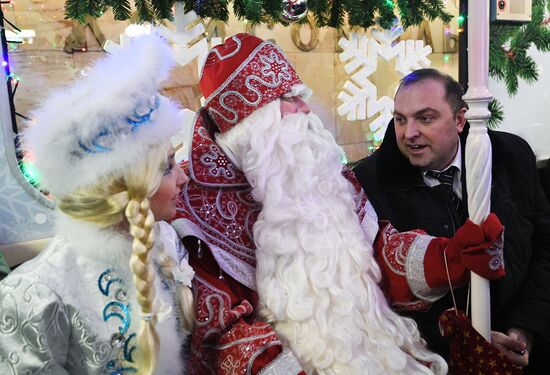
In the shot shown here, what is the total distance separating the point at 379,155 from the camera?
2.22 m

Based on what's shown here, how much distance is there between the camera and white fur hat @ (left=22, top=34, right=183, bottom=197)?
1144 millimetres

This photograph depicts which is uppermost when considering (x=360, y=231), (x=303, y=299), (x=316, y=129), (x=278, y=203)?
(x=316, y=129)

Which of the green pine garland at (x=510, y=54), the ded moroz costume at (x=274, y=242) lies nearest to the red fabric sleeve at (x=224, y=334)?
the ded moroz costume at (x=274, y=242)

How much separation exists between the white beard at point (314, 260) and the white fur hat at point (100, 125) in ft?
1.88

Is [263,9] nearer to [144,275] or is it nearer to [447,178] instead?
[447,178]

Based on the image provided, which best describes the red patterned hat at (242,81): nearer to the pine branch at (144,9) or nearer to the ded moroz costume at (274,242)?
the ded moroz costume at (274,242)

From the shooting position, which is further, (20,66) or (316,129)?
(20,66)

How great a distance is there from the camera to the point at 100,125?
1.14 metres

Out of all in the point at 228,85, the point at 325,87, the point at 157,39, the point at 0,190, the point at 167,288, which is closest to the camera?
the point at 157,39

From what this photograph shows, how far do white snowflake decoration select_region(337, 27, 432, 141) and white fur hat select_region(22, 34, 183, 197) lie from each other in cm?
232

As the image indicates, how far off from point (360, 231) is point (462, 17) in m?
2.39

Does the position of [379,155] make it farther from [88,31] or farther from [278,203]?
[88,31]

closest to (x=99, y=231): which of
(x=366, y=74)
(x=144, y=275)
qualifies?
(x=144, y=275)

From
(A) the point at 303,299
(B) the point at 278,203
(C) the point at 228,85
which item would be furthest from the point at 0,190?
(A) the point at 303,299
